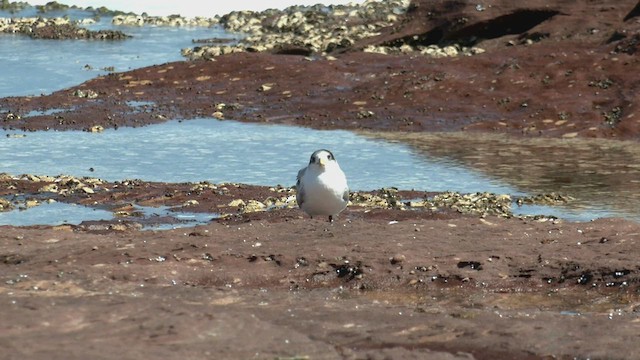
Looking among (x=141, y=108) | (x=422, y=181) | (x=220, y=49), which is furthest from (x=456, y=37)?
(x=422, y=181)

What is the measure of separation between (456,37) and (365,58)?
771 centimetres

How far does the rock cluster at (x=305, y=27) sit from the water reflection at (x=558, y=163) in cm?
2062

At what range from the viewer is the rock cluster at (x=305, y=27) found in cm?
6506

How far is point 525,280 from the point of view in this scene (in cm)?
1555

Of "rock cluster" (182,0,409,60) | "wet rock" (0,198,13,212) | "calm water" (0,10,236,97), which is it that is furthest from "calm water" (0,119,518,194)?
"rock cluster" (182,0,409,60)

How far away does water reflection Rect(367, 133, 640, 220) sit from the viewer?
26.8 metres

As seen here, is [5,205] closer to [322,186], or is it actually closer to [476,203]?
[476,203]

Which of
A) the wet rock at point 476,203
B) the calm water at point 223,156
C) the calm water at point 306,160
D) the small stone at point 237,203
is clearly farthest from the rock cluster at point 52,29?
the wet rock at point 476,203

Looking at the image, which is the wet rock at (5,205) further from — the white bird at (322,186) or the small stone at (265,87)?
the small stone at (265,87)

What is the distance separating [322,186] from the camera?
61.1 ft

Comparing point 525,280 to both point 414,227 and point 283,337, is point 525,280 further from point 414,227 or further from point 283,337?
point 283,337

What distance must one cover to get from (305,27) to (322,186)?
63037 mm

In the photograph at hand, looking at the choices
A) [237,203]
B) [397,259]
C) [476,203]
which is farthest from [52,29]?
[397,259]

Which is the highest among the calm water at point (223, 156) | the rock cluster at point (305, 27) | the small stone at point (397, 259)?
the small stone at point (397, 259)
